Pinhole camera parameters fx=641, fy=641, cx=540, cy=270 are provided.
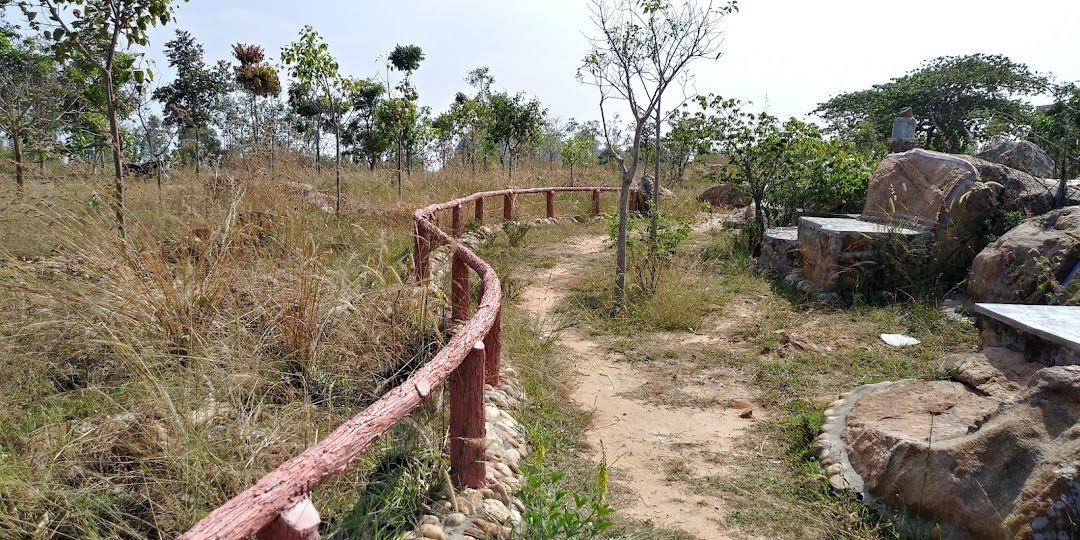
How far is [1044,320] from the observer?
4004mm

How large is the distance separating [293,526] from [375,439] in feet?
1.48

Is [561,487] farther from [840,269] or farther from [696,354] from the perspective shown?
[840,269]

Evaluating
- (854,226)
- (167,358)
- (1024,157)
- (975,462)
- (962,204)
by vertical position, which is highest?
(1024,157)

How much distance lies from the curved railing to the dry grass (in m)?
0.40

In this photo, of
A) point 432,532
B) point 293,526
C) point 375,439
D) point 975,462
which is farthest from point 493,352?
point 975,462

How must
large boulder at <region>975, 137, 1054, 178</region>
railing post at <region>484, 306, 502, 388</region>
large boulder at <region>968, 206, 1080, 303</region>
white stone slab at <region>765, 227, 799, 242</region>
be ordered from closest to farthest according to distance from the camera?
1. railing post at <region>484, 306, 502, 388</region>
2. large boulder at <region>968, 206, 1080, 303</region>
3. white stone slab at <region>765, 227, 799, 242</region>
4. large boulder at <region>975, 137, 1054, 178</region>

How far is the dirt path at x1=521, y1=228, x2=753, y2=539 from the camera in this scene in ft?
10.3

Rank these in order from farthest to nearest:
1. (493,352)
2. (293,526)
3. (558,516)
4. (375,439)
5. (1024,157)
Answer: (1024,157)
(493,352)
(558,516)
(375,439)
(293,526)

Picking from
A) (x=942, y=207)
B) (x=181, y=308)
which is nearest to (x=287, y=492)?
(x=181, y=308)

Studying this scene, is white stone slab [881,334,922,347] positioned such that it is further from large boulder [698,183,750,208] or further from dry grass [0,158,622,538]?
large boulder [698,183,750,208]

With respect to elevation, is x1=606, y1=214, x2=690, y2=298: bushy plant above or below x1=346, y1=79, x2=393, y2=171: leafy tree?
below

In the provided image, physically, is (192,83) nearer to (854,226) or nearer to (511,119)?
(511,119)

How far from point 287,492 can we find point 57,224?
3.11 meters

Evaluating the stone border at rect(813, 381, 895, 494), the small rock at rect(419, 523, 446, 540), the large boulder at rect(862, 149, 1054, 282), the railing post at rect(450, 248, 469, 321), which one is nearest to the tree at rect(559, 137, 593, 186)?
the large boulder at rect(862, 149, 1054, 282)
